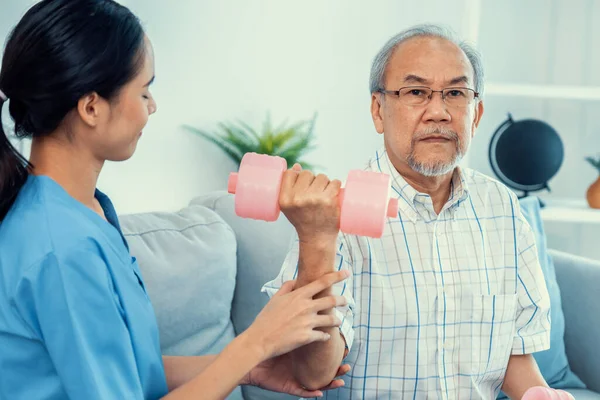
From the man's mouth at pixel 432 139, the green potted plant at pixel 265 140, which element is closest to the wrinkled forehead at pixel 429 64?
the man's mouth at pixel 432 139

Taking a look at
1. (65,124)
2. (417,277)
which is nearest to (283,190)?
(65,124)

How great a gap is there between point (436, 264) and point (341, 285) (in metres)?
0.25

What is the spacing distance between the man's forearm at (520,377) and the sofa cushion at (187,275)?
729 millimetres

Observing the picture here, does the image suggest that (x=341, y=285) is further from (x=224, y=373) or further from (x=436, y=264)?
(x=224, y=373)

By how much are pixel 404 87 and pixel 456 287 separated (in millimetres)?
445

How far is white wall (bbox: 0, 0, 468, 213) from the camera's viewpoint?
10.8 feet

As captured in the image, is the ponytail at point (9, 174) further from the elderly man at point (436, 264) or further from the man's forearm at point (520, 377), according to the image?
the man's forearm at point (520, 377)

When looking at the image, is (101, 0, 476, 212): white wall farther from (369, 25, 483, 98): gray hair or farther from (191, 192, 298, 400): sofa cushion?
(369, 25, 483, 98): gray hair

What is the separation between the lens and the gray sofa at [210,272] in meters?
1.74

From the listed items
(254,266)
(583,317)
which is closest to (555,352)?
(583,317)

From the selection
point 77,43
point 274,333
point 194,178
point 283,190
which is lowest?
point 194,178

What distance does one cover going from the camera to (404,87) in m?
1.53

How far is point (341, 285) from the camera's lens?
1370 millimetres

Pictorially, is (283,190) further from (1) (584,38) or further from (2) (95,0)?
(1) (584,38)
